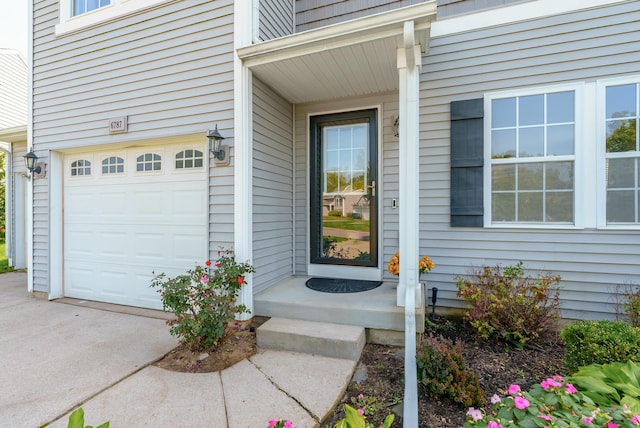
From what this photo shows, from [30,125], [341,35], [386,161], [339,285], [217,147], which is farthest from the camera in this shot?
[30,125]

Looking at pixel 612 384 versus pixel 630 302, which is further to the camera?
pixel 630 302

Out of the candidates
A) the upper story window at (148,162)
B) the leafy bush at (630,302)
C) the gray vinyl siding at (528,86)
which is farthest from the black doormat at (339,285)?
the upper story window at (148,162)

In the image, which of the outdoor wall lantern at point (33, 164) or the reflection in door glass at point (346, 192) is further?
the outdoor wall lantern at point (33, 164)

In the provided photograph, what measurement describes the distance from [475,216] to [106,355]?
12.7ft

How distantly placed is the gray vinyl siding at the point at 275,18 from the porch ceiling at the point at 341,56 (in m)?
0.52

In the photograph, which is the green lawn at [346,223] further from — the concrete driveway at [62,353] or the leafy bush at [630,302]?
the leafy bush at [630,302]

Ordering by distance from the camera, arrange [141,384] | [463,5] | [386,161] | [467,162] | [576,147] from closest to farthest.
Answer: [141,384]
[576,147]
[467,162]
[463,5]
[386,161]

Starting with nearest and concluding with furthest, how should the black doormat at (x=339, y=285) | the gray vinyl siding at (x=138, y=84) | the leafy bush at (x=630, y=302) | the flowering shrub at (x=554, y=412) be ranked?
1. the flowering shrub at (x=554, y=412)
2. the leafy bush at (x=630, y=302)
3. the gray vinyl siding at (x=138, y=84)
4. the black doormat at (x=339, y=285)

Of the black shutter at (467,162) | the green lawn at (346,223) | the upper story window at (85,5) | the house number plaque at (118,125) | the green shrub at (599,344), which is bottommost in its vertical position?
the green shrub at (599,344)

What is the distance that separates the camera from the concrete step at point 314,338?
105 inches

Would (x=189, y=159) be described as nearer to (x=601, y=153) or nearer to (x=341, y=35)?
(x=341, y=35)

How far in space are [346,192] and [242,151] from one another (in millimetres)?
1503

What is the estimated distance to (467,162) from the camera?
3500mm

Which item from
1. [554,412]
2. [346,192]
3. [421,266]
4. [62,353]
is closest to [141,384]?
[62,353]
